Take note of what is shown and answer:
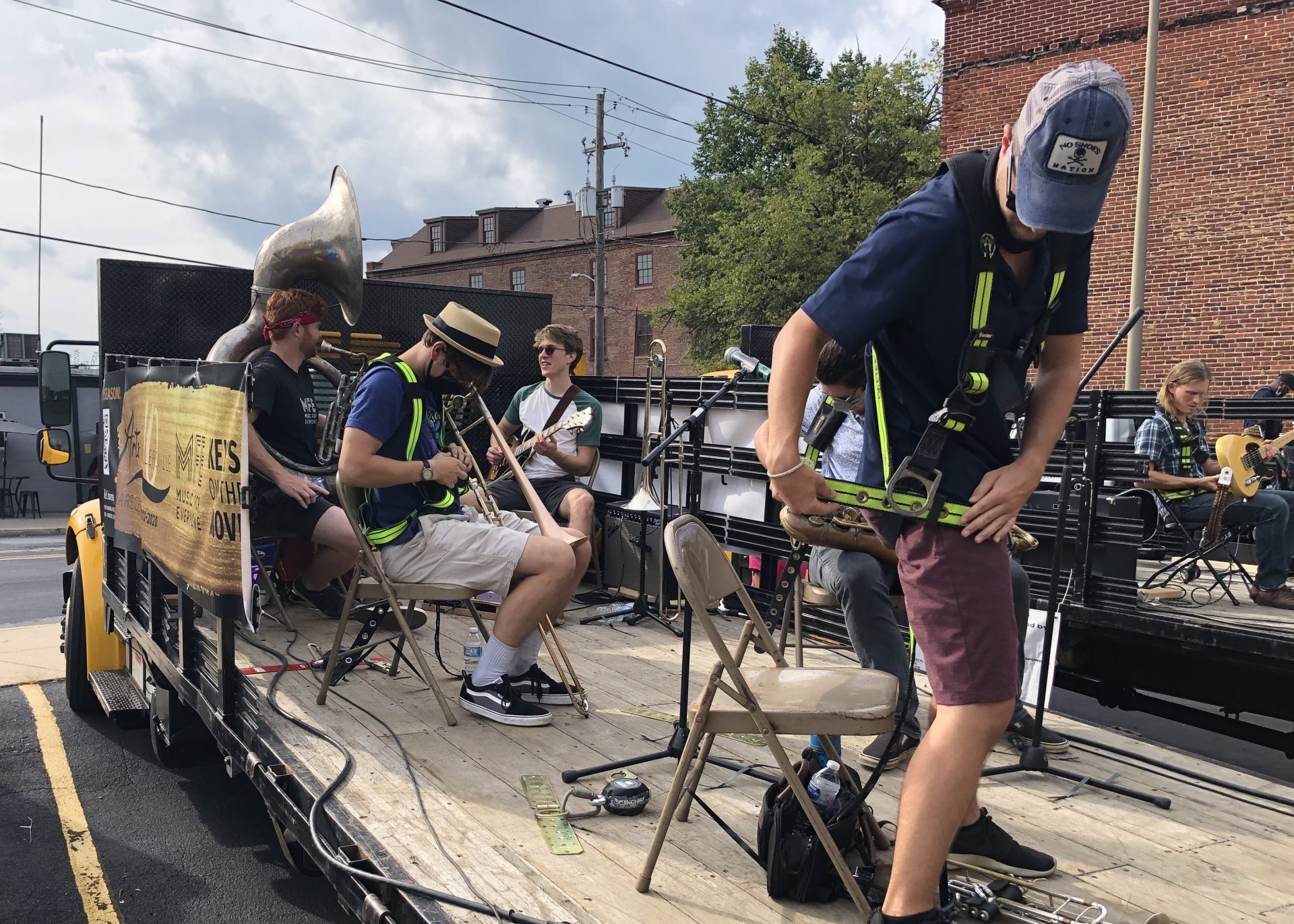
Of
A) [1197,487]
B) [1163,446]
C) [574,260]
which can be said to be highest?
[574,260]

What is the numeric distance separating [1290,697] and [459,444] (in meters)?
3.91

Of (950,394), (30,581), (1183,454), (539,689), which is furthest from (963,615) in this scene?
(30,581)

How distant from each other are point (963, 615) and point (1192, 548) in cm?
501

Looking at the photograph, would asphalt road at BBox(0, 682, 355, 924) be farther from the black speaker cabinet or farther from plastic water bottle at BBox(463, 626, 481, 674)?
the black speaker cabinet

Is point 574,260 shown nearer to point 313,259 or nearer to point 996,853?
point 313,259

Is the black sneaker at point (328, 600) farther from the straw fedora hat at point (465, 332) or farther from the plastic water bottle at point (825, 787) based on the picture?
the plastic water bottle at point (825, 787)

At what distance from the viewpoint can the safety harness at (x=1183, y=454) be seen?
20.6 ft

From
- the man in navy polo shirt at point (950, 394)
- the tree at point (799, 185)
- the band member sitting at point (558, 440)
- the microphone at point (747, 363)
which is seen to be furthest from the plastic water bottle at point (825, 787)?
the tree at point (799, 185)

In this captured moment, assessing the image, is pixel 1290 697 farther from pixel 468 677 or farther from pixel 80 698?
pixel 80 698

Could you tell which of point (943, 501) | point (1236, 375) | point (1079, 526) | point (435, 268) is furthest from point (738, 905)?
point (435, 268)

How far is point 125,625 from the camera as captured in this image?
4.66 metres

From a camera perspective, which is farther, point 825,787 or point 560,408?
point 560,408

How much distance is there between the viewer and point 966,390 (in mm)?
2066

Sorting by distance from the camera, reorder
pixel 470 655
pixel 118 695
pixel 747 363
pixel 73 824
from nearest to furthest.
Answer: pixel 73 824 → pixel 747 363 → pixel 470 655 → pixel 118 695
